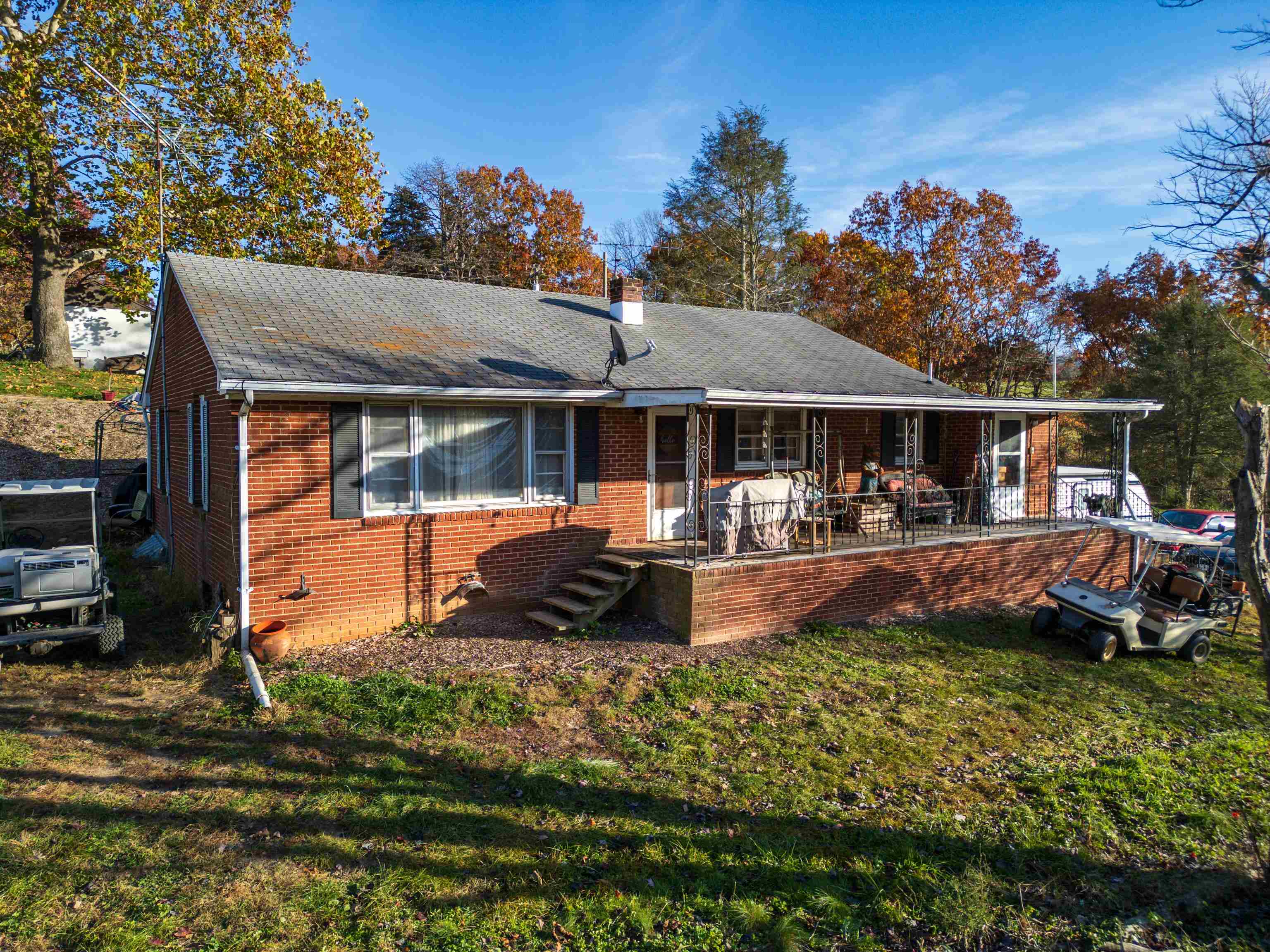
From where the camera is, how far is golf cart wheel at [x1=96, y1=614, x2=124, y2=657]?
25.7 ft

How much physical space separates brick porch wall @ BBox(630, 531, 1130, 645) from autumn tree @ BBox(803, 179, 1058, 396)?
1833 centimetres

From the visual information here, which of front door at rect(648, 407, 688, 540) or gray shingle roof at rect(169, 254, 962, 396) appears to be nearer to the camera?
gray shingle roof at rect(169, 254, 962, 396)

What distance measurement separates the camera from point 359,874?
4.45m

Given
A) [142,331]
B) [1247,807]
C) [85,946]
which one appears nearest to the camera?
[85,946]

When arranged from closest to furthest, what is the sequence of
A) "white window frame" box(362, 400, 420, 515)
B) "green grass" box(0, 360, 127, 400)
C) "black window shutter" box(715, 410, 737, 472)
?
"white window frame" box(362, 400, 420, 515) < "black window shutter" box(715, 410, 737, 472) < "green grass" box(0, 360, 127, 400)

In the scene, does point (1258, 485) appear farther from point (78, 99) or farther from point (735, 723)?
point (78, 99)

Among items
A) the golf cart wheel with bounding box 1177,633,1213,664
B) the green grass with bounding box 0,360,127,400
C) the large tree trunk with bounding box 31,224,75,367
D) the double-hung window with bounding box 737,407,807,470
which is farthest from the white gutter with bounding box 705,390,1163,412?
the large tree trunk with bounding box 31,224,75,367

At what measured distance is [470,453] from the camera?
9719mm

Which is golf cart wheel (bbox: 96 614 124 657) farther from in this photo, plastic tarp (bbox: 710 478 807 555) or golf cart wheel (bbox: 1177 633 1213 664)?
golf cart wheel (bbox: 1177 633 1213 664)

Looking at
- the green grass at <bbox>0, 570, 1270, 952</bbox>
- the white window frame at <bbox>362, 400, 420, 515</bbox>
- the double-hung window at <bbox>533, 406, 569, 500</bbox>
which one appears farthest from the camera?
the double-hung window at <bbox>533, 406, 569, 500</bbox>

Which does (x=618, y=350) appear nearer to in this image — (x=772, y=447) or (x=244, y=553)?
(x=772, y=447)

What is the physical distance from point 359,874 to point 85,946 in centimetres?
133

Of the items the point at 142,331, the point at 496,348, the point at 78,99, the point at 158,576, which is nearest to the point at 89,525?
the point at 158,576

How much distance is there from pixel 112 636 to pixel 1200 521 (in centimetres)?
1910
